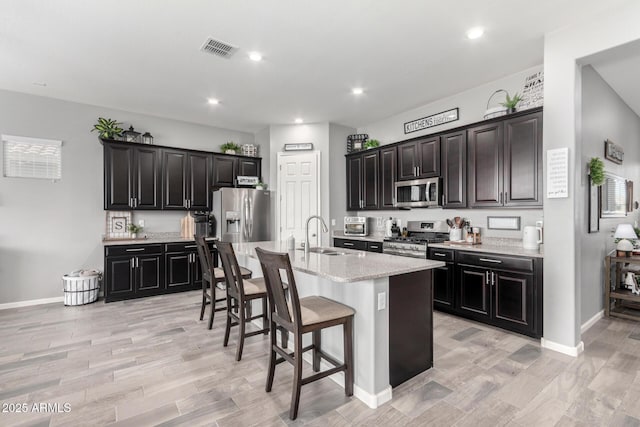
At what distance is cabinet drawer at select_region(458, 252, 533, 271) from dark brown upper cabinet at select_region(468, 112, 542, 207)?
0.66 meters

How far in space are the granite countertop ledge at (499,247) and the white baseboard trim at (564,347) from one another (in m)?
0.81

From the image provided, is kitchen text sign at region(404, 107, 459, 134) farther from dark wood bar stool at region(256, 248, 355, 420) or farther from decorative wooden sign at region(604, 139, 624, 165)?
dark wood bar stool at region(256, 248, 355, 420)

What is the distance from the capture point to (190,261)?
204 inches

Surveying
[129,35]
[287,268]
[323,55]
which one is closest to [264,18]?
[323,55]

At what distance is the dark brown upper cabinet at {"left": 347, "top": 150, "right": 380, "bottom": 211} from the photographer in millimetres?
5324

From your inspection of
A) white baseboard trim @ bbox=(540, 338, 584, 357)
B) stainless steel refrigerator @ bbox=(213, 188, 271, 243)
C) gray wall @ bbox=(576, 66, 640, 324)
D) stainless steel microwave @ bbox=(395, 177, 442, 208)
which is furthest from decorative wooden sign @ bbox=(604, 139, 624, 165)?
stainless steel refrigerator @ bbox=(213, 188, 271, 243)

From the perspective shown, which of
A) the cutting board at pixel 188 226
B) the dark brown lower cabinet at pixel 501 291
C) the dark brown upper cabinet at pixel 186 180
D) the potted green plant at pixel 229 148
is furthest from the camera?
the potted green plant at pixel 229 148

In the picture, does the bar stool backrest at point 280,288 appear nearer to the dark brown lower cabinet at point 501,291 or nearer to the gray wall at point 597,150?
the dark brown lower cabinet at point 501,291

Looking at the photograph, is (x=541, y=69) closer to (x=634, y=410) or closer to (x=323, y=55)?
(x=323, y=55)

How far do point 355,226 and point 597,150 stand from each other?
3.32 metres

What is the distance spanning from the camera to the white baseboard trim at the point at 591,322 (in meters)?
3.29

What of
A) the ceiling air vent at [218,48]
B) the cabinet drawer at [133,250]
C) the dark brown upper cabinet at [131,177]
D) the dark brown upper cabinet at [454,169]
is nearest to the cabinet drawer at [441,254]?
the dark brown upper cabinet at [454,169]

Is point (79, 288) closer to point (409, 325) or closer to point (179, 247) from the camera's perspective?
point (179, 247)

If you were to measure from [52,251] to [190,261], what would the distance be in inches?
75.1
